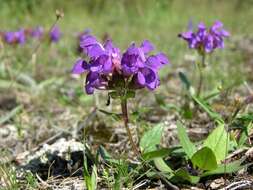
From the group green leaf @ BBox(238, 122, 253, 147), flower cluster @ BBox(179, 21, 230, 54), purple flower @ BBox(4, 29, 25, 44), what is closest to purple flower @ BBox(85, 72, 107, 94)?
green leaf @ BBox(238, 122, 253, 147)

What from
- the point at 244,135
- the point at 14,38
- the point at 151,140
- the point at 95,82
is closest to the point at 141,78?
the point at 95,82

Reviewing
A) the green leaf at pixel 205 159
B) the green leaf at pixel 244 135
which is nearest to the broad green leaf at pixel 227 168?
the green leaf at pixel 205 159

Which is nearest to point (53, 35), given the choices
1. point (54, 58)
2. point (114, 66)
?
point (54, 58)

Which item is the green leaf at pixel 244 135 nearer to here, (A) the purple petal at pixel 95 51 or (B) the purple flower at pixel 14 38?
(A) the purple petal at pixel 95 51

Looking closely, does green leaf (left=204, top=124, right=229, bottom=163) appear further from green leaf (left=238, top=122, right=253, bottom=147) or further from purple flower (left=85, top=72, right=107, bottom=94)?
purple flower (left=85, top=72, right=107, bottom=94)

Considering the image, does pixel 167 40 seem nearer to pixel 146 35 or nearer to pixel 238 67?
pixel 146 35

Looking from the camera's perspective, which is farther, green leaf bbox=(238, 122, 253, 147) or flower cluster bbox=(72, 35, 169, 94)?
green leaf bbox=(238, 122, 253, 147)

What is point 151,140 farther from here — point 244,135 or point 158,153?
point 244,135
